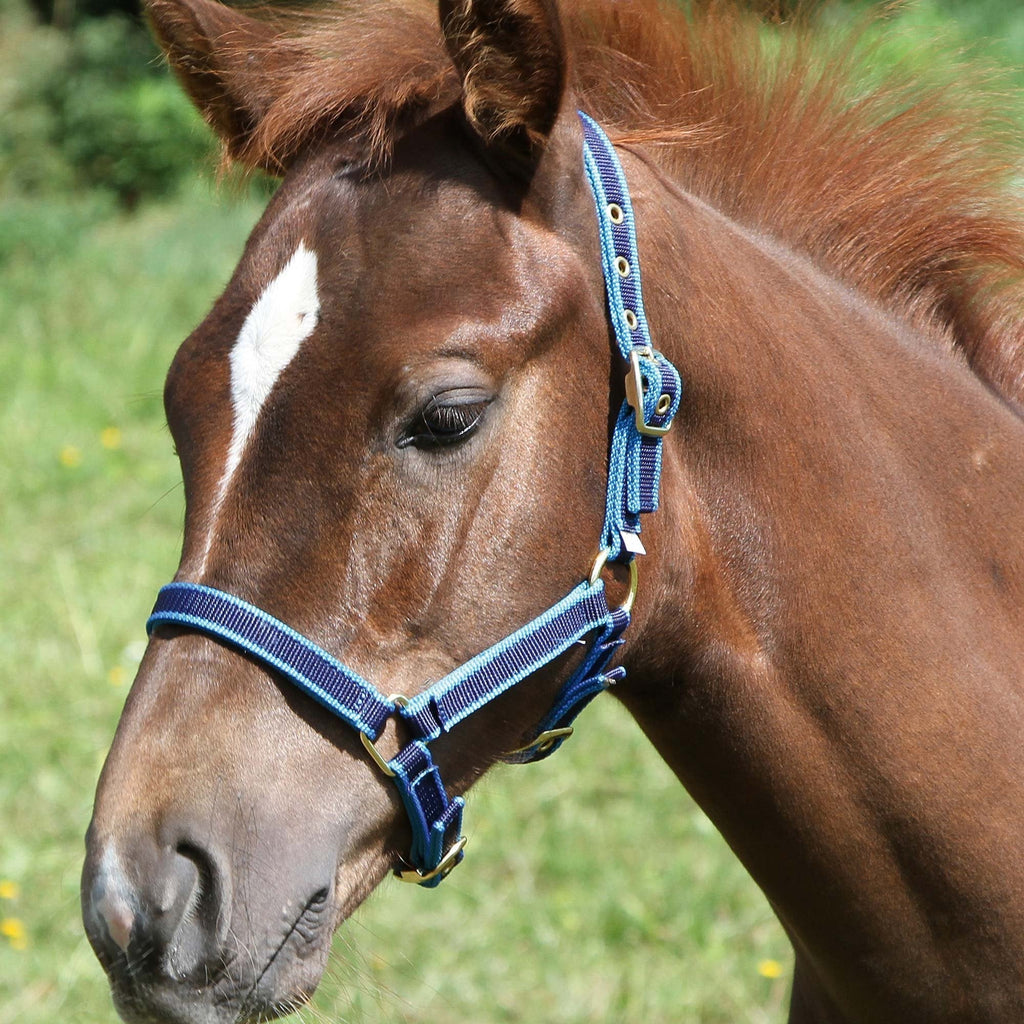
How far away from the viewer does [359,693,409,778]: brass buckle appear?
1523mm

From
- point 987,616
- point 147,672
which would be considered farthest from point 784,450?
point 147,672

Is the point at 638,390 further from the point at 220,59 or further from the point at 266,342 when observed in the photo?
the point at 220,59

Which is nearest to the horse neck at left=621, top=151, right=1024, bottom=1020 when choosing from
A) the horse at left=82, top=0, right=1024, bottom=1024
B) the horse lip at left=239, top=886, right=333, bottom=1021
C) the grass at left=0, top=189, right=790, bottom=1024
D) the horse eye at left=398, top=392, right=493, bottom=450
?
the horse at left=82, top=0, right=1024, bottom=1024

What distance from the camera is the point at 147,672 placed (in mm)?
1547

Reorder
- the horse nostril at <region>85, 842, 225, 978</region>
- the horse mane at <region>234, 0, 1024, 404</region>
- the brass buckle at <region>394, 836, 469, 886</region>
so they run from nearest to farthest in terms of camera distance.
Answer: the horse nostril at <region>85, 842, 225, 978</region>, the brass buckle at <region>394, 836, 469, 886</region>, the horse mane at <region>234, 0, 1024, 404</region>

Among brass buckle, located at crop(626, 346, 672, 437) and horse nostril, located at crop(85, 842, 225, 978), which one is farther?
brass buckle, located at crop(626, 346, 672, 437)

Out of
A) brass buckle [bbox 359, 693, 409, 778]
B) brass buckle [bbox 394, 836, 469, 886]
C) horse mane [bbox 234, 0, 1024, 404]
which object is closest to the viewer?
brass buckle [bbox 359, 693, 409, 778]

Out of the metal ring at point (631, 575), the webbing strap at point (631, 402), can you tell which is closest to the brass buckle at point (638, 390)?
the webbing strap at point (631, 402)

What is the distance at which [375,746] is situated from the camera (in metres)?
1.53

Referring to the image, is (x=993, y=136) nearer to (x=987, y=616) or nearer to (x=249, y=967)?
(x=987, y=616)

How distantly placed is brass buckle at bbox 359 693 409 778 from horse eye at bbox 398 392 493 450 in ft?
1.00

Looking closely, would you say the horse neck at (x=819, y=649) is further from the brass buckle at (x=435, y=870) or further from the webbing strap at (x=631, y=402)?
the brass buckle at (x=435, y=870)

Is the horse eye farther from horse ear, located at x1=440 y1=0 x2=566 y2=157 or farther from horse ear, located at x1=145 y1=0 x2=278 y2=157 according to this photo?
horse ear, located at x1=145 y1=0 x2=278 y2=157

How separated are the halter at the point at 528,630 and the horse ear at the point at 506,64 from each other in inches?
4.4
